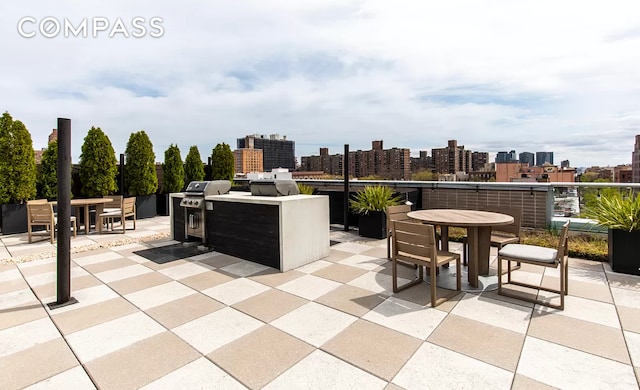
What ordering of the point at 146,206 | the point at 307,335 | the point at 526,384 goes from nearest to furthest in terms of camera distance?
the point at 526,384, the point at 307,335, the point at 146,206

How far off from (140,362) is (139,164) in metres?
8.92

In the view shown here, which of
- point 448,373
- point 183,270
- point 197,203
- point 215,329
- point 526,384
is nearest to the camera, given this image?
point 526,384

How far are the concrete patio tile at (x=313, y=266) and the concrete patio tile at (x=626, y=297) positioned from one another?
3.23 metres

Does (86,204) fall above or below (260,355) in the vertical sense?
above

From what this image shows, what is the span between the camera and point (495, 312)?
2908 mm

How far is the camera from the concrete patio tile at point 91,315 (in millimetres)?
2719

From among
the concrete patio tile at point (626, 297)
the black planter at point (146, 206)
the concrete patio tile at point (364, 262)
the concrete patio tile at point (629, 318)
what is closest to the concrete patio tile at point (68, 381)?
the concrete patio tile at point (364, 262)

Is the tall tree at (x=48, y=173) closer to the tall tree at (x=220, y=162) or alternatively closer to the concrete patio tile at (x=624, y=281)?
the tall tree at (x=220, y=162)

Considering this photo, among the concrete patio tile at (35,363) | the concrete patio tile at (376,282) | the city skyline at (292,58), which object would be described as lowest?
the concrete patio tile at (35,363)

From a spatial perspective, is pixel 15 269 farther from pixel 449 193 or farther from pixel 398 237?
pixel 449 193

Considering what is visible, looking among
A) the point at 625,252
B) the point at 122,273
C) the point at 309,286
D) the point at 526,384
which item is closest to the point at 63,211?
the point at 122,273

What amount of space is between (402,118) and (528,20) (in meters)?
11.7

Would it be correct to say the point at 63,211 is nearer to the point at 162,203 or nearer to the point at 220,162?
the point at 162,203

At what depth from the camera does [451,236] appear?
604 cm
